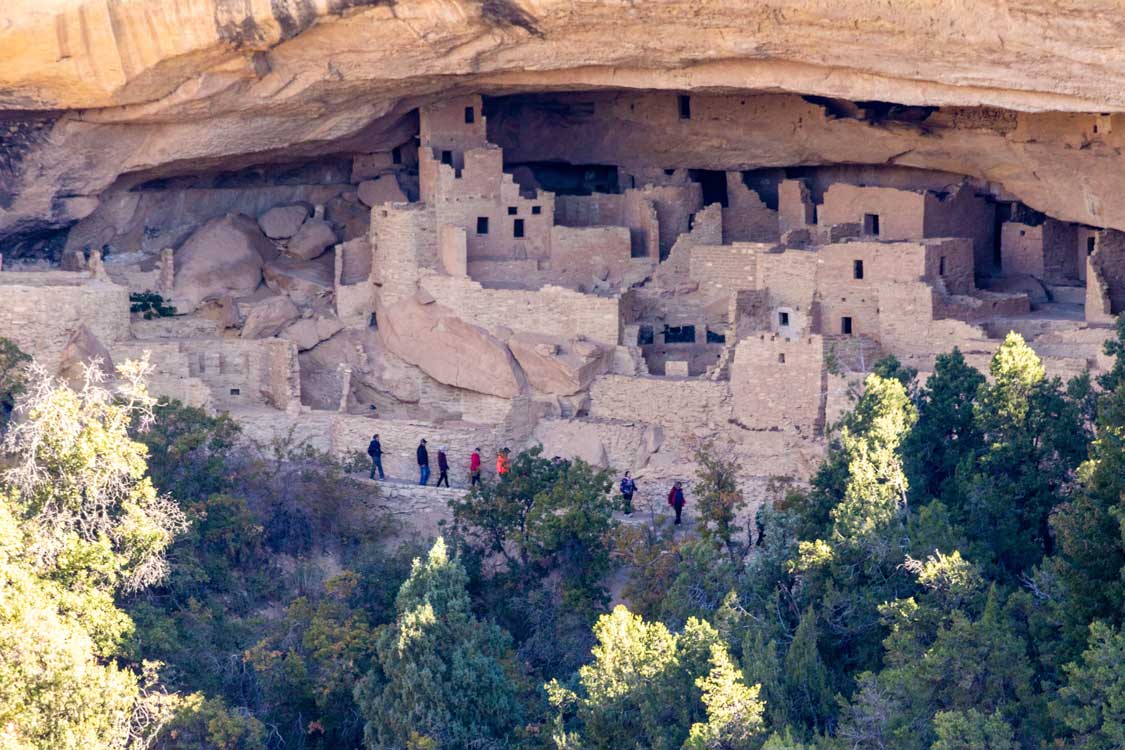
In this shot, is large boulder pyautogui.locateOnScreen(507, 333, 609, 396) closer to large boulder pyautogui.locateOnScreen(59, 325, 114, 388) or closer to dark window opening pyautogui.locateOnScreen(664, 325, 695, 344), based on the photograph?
dark window opening pyautogui.locateOnScreen(664, 325, 695, 344)

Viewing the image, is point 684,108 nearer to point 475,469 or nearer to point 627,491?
point 475,469

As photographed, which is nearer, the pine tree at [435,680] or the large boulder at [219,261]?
the pine tree at [435,680]

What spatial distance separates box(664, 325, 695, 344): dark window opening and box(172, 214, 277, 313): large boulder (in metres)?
4.54

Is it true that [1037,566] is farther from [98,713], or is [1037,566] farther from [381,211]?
[381,211]

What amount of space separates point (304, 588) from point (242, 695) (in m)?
1.87

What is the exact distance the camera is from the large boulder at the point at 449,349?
22.9 meters

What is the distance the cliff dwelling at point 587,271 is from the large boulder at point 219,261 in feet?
0.12

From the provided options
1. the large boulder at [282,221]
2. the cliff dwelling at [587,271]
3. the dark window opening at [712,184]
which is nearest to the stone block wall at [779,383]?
the cliff dwelling at [587,271]

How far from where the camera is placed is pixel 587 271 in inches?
932

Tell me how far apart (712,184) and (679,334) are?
306 cm

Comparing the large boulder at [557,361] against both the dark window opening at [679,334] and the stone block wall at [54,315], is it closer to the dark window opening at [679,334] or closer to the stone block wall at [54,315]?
the dark window opening at [679,334]

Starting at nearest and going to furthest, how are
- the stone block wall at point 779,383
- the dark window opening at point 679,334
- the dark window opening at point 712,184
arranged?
1. the stone block wall at point 779,383
2. the dark window opening at point 679,334
3. the dark window opening at point 712,184

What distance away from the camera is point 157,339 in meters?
23.5

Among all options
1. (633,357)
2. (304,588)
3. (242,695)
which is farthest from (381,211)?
(242,695)
